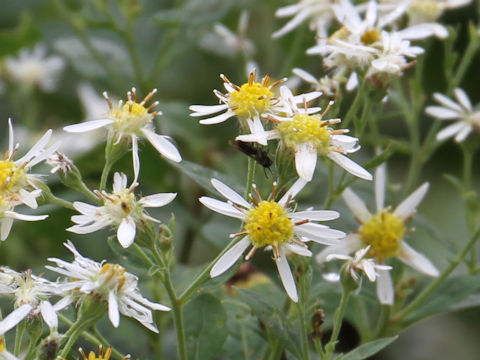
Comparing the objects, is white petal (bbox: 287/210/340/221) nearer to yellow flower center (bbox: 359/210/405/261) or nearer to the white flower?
yellow flower center (bbox: 359/210/405/261)

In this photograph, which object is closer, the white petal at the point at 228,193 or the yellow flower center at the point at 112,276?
the yellow flower center at the point at 112,276

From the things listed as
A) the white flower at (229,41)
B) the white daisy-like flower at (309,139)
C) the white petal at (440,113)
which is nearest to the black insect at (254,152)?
the white daisy-like flower at (309,139)

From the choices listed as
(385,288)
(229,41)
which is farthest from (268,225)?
(229,41)

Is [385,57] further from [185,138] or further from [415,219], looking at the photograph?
[185,138]

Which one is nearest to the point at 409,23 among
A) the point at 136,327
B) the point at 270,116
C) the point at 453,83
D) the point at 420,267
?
the point at 453,83

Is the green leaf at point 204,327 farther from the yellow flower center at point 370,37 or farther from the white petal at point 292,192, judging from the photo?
the yellow flower center at point 370,37

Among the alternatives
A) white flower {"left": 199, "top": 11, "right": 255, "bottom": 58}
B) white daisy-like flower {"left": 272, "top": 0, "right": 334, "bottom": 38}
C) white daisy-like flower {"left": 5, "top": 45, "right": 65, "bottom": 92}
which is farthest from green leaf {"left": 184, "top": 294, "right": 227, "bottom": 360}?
white daisy-like flower {"left": 5, "top": 45, "right": 65, "bottom": 92}

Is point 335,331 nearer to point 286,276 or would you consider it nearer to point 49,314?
point 286,276

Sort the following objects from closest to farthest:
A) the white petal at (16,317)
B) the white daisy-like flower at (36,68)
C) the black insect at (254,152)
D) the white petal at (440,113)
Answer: the white petal at (16,317) < the black insect at (254,152) < the white petal at (440,113) < the white daisy-like flower at (36,68)
